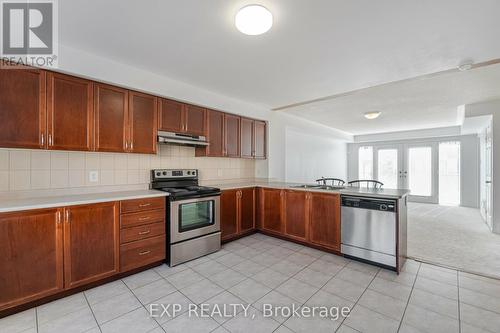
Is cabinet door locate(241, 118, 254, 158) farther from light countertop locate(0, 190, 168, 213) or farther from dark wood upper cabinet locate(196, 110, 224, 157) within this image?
light countertop locate(0, 190, 168, 213)

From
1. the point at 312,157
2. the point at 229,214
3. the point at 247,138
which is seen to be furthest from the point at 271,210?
the point at 312,157

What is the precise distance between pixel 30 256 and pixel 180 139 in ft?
6.15

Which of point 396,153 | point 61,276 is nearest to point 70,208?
point 61,276

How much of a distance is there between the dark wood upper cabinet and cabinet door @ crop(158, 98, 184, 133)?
1.56 ft

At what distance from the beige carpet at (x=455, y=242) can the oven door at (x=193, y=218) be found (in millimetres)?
2746

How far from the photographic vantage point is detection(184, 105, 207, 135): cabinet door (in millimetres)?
3209

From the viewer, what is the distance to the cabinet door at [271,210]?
12.0ft

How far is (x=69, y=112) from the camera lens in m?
2.26

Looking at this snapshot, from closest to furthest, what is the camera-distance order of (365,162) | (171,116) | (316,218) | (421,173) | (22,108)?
(22,108)
(171,116)
(316,218)
(421,173)
(365,162)

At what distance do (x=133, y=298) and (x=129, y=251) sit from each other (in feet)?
1.77


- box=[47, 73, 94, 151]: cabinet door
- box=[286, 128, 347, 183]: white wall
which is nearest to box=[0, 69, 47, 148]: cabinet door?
box=[47, 73, 94, 151]: cabinet door

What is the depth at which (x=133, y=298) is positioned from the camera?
79.7 inches

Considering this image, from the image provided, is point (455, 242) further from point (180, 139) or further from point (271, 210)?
point (180, 139)

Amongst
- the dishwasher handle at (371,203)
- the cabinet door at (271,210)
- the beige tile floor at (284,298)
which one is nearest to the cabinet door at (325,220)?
the dishwasher handle at (371,203)
